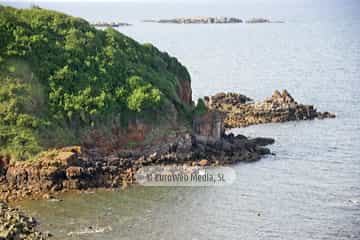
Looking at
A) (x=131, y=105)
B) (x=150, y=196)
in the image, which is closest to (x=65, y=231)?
(x=150, y=196)

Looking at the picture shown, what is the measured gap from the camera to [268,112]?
265 feet

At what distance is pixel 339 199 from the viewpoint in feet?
176

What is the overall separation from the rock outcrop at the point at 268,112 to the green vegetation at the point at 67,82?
37.4ft

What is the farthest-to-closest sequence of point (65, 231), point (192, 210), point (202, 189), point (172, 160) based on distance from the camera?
point (172, 160), point (202, 189), point (192, 210), point (65, 231)

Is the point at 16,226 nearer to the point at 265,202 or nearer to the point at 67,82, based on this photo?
the point at 265,202

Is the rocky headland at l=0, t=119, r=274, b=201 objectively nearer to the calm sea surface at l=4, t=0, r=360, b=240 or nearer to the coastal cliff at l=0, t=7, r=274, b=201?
the coastal cliff at l=0, t=7, r=274, b=201

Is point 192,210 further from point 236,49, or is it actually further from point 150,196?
point 236,49

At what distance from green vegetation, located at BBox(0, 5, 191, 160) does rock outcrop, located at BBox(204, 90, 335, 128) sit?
11.4 metres

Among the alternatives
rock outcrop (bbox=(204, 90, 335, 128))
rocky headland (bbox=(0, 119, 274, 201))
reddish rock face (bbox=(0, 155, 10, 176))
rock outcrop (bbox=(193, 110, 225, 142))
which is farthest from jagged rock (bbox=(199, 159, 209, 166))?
rock outcrop (bbox=(204, 90, 335, 128))

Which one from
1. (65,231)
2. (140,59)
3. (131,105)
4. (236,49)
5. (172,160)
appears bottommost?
(65,231)

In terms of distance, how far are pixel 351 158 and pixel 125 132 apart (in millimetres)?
20281

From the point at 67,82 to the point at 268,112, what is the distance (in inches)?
1036

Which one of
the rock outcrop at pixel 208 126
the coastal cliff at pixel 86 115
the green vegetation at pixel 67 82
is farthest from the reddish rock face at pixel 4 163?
the rock outcrop at pixel 208 126

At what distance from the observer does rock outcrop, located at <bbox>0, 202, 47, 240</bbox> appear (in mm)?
42750
